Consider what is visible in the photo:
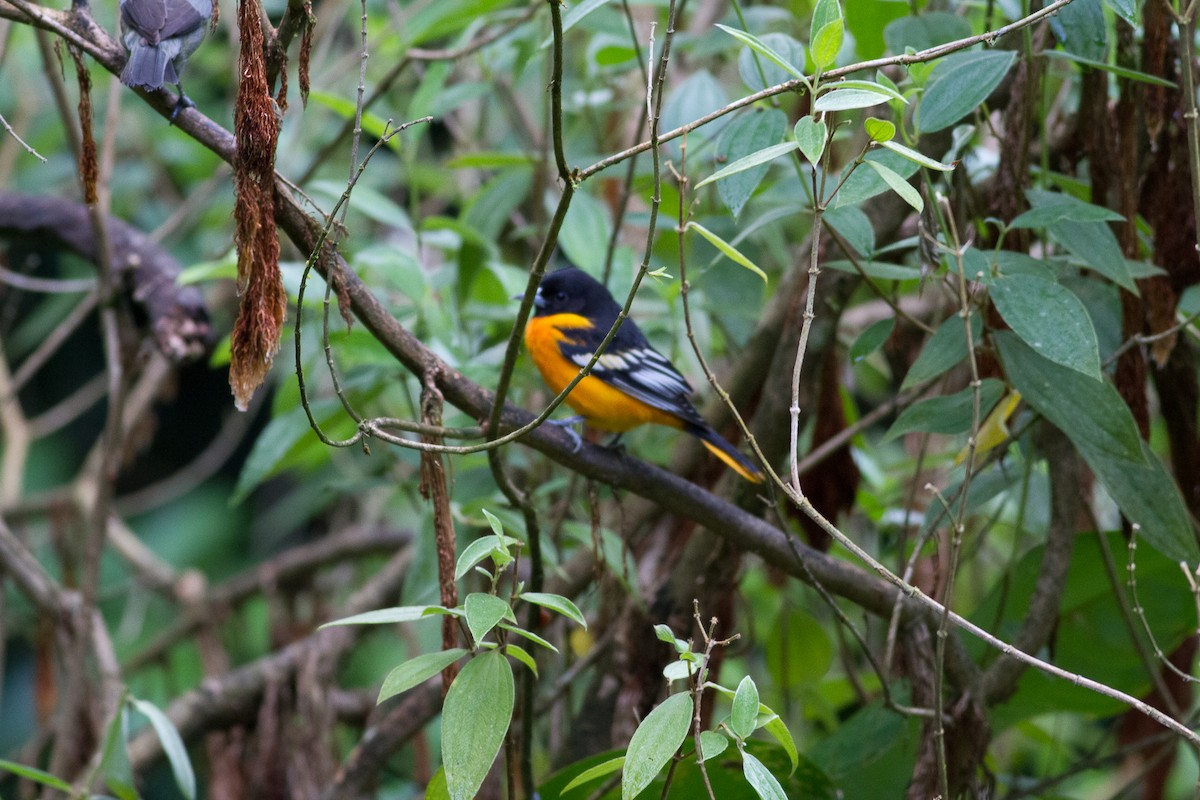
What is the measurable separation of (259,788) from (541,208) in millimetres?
1925

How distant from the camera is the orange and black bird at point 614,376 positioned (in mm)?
3086

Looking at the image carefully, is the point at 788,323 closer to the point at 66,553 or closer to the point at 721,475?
the point at 721,475

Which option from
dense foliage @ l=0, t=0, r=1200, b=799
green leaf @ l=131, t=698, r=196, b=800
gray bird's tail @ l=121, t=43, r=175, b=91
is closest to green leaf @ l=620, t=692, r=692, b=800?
dense foliage @ l=0, t=0, r=1200, b=799

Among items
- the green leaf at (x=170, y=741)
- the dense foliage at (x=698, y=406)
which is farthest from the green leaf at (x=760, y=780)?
the green leaf at (x=170, y=741)

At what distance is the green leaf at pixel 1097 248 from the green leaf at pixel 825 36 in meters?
0.76

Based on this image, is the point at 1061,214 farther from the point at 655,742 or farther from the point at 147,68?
the point at 147,68

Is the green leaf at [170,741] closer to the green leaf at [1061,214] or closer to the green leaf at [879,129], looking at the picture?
the green leaf at [879,129]

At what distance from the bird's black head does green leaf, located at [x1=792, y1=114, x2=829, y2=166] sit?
2172 mm

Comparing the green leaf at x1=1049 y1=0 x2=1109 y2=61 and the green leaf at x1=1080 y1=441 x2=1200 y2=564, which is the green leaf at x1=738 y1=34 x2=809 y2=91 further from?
the green leaf at x1=1080 y1=441 x2=1200 y2=564

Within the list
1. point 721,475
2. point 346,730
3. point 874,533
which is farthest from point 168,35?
point 874,533

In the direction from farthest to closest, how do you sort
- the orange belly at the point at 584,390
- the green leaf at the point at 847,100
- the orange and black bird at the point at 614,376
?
the orange belly at the point at 584,390
the orange and black bird at the point at 614,376
the green leaf at the point at 847,100

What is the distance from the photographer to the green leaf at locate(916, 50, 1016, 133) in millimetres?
1938

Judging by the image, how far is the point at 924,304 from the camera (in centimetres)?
328

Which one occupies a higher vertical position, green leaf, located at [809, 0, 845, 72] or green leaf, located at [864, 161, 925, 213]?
green leaf, located at [809, 0, 845, 72]
